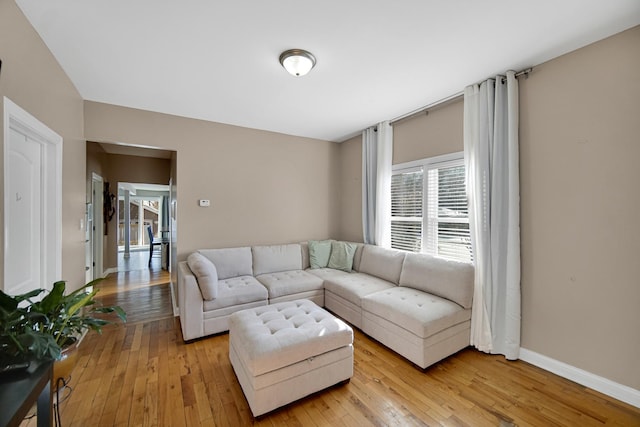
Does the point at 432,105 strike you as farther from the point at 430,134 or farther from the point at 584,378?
the point at 584,378

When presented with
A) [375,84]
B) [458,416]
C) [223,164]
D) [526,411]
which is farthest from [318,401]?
[223,164]

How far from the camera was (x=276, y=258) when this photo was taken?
384 cm

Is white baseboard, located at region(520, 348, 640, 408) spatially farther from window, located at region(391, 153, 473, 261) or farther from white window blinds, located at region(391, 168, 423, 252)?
white window blinds, located at region(391, 168, 423, 252)

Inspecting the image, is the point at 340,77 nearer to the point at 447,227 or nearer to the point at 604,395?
the point at 447,227

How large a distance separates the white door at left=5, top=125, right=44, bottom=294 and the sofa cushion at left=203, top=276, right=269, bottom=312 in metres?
1.42

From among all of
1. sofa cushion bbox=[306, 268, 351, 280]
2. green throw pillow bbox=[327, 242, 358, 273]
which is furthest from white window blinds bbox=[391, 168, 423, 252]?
sofa cushion bbox=[306, 268, 351, 280]

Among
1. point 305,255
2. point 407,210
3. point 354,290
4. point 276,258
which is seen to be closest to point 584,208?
point 407,210

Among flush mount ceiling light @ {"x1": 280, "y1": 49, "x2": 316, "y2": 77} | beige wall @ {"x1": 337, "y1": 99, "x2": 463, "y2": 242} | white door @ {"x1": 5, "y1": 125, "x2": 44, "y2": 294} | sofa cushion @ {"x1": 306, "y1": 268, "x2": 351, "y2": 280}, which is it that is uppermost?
flush mount ceiling light @ {"x1": 280, "y1": 49, "x2": 316, "y2": 77}

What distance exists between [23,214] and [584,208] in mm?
4289

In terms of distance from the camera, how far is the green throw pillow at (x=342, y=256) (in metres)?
3.92

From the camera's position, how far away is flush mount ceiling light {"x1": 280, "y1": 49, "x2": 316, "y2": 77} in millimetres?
2075

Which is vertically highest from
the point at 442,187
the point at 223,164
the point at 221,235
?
the point at 223,164

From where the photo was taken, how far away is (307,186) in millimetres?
4543

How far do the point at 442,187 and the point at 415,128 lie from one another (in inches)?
35.1
